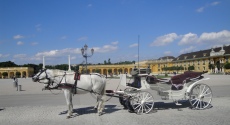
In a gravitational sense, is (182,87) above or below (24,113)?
above

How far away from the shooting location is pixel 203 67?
379 feet

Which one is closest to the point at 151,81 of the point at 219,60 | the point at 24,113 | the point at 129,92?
the point at 129,92

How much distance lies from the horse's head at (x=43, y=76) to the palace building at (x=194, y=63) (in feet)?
295

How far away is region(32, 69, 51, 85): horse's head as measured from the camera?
9.24 metres

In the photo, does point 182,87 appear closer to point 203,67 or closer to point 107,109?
point 107,109

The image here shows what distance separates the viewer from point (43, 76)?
30.5 ft

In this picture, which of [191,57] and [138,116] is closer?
[138,116]

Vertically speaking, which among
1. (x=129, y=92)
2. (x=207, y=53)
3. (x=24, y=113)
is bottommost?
(x=24, y=113)

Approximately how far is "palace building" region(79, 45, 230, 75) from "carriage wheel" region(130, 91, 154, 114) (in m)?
89.6

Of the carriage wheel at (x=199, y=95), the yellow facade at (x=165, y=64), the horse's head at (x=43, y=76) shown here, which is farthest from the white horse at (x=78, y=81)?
the yellow facade at (x=165, y=64)

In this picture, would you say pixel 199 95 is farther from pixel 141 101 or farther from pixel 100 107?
pixel 100 107

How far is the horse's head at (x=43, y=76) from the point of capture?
9242 millimetres

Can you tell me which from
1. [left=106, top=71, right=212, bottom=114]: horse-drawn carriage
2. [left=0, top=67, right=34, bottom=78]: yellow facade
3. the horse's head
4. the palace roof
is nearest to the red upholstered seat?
[left=106, top=71, right=212, bottom=114]: horse-drawn carriage

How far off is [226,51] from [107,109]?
10741cm
